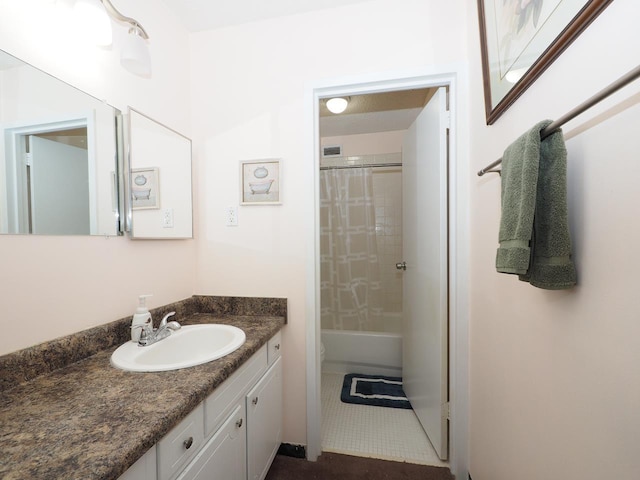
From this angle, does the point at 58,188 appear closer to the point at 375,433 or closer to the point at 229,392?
the point at 229,392

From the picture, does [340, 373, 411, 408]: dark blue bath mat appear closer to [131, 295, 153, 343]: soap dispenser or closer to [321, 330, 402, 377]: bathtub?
[321, 330, 402, 377]: bathtub

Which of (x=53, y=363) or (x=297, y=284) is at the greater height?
(x=297, y=284)

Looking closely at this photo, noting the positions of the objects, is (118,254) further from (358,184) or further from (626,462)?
(358,184)

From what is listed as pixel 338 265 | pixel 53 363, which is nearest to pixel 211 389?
pixel 53 363

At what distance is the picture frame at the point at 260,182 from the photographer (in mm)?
1495

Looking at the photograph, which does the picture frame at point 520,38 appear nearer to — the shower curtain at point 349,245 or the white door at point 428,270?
the white door at point 428,270

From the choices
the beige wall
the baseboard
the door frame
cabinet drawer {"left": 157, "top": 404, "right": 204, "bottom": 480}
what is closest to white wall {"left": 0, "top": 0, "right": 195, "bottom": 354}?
cabinet drawer {"left": 157, "top": 404, "right": 204, "bottom": 480}

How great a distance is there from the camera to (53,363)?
0.87 m

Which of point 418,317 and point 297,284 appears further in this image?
point 418,317

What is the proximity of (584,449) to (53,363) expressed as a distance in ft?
4.90

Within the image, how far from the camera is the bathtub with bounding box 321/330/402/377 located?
232 cm

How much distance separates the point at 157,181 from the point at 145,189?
8 cm

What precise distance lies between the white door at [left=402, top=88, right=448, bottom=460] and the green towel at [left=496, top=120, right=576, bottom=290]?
0.75 meters

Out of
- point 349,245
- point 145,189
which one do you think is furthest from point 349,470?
point 349,245
